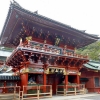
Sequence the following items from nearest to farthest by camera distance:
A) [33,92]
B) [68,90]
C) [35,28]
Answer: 1. [33,92]
2. [35,28]
3. [68,90]

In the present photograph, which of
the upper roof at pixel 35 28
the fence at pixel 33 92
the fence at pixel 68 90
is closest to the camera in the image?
the fence at pixel 33 92

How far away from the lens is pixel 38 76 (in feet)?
56.1

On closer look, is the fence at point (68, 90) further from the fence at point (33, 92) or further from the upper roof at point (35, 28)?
the upper roof at point (35, 28)

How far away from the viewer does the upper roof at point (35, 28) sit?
12876 mm

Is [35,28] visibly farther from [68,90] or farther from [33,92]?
[68,90]

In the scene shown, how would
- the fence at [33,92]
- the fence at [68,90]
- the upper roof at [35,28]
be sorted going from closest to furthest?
1. the fence at [33,92]
2. the upper roof at [35,28]
3. the fence at [68,90]

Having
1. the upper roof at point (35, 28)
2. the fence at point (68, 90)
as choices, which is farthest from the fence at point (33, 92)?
the upper roof at point (35, 28)

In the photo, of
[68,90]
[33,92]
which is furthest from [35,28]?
[68,90]

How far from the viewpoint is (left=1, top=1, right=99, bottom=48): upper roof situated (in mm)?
12876

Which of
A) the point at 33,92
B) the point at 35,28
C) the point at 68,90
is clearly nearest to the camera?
the point at 33,92

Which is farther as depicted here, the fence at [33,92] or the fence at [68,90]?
the fence at [68,90]

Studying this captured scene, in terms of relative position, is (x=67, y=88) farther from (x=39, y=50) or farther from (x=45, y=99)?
(x=39, y=50)

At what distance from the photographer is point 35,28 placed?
14.9 meters

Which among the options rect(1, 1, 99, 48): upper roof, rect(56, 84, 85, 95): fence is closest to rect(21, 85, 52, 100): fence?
rect(56, 84, 85, 95): fence
